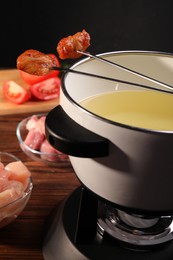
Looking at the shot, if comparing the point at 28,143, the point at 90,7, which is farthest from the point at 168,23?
the point at 28,143

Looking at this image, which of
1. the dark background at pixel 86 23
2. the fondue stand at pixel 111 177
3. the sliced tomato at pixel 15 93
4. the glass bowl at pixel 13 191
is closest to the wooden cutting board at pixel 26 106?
the sliced tomato at pixel 15 93

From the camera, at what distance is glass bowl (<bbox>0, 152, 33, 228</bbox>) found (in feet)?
3.12

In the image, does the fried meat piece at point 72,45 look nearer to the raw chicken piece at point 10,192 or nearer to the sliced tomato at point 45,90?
the raw chicken piece at point 10,192

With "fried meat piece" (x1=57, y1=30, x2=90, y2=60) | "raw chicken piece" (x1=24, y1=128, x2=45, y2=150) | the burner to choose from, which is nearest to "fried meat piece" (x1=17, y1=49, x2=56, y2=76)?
"fried meat piece" (x1=57, y1=30, x2=90, y2=60)

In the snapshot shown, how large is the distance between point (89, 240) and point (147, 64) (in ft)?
1.18

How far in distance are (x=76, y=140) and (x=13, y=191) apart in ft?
1.01

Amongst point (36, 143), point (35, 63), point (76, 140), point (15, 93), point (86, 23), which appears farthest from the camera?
point (86, 23)

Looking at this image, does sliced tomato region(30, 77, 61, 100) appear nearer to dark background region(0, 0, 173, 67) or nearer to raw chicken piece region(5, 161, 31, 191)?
raw chicken piece region(5, 161, 31, 191)

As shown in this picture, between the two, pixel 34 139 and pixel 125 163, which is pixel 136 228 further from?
pixel 34 139

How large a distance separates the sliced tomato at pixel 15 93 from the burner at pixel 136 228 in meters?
0.71

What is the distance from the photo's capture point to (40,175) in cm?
119

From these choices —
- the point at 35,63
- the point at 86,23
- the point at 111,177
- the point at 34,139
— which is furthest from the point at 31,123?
the point at 86,23

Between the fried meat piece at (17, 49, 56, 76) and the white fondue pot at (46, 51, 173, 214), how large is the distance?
57 millimetres

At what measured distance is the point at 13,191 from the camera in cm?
97
